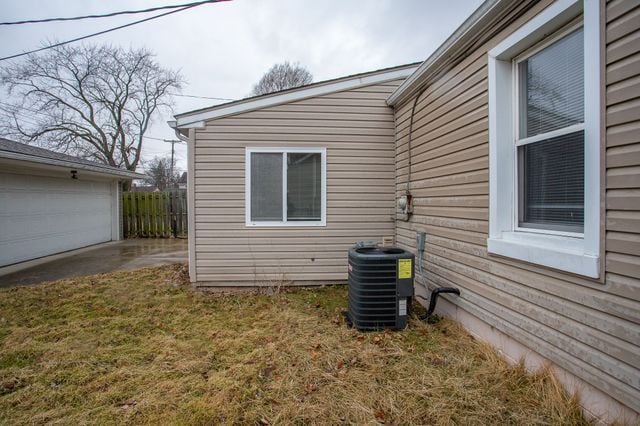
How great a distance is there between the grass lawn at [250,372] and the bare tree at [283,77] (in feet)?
63.3

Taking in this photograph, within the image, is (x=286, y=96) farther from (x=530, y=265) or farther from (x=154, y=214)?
(x=154, y=214)

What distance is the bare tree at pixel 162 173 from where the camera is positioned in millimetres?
28281

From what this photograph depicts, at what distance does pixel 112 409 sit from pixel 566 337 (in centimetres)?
308

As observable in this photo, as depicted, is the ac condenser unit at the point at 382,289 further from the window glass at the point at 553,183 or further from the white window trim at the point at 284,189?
the white window trim at the point at 284,189

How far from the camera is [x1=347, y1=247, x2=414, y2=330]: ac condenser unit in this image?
332 cm

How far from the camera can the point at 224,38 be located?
12.4 m

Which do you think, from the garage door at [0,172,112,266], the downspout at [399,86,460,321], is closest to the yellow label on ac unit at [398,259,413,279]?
the downspout at [399,86,460,321]

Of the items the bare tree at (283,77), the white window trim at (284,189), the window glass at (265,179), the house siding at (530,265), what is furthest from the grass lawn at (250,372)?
the bare tree at (283,77)

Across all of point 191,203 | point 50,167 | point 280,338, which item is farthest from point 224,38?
point 280,338

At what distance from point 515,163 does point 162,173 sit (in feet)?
102

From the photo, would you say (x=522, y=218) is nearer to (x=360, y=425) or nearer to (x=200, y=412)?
(x=360, y=425)

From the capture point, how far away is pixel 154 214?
11367 mm

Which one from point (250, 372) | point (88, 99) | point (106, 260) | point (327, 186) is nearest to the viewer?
point (250, 372)

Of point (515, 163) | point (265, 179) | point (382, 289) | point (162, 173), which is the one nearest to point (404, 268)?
point (382, 289)
